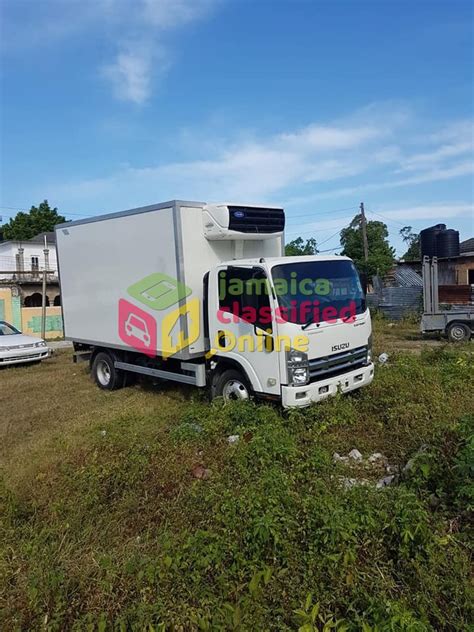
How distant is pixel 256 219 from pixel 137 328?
2.69 metres

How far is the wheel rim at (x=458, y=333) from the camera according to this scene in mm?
13203

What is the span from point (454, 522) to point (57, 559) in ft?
9.24

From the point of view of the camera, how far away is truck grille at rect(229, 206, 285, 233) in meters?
6.48

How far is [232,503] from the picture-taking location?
3.45 m

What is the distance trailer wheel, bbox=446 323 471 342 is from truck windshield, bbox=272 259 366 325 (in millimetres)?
8305

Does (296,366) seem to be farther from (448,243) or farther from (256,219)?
(448,243)

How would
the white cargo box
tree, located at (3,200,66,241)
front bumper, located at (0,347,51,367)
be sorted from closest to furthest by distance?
the white cargo box < front bumper, located at (0,347,51,367) < tree, located at (3,200,66,241)

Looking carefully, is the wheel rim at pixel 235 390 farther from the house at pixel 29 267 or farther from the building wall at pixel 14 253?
the building wall at pixel 14 253

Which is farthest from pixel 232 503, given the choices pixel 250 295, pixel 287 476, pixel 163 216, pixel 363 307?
pixel 163 216

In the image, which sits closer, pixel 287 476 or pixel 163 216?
pixel 287 476

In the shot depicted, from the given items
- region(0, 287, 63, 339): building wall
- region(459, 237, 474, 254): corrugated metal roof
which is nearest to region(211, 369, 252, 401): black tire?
region(0, 287, 63, 339): building wall

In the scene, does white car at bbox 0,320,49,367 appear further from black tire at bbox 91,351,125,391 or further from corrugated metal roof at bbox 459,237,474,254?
corrugated metal roof at bbox 459,237,474,254

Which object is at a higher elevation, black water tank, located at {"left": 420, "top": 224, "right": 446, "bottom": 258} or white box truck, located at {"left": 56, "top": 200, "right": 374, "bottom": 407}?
black water tank, located at {"left": 420, "top": 224, "right": 446, "bottom": 258}

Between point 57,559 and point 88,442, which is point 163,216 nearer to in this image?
point 88,442
